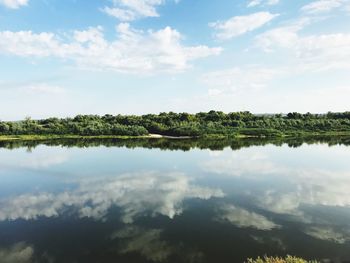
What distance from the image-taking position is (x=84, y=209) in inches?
739

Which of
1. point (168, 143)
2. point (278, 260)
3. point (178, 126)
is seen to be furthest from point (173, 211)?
point (178, 126)

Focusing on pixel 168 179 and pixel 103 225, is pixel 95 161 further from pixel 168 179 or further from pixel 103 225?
pixel 103 225

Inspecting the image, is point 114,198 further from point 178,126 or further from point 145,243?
point 178,126

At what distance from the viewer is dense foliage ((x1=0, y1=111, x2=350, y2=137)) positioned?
235 ft

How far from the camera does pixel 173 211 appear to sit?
18.2 m

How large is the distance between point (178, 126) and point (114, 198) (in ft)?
183

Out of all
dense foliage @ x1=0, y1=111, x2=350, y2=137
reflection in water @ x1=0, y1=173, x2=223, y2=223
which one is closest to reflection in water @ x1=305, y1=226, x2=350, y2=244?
reflection in water @ x1=0, y1=173, x2=223, y2=223

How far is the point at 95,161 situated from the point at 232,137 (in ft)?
124

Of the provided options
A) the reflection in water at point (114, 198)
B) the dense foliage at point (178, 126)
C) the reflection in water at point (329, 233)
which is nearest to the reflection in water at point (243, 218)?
the reflection in water at point (329, 233)

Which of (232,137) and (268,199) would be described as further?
(232,137)

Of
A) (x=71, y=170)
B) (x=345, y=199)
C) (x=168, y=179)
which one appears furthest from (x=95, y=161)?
(x=345, y=199)

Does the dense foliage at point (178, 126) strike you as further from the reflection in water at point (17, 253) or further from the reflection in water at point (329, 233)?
the reflection in water at point (17, 253)

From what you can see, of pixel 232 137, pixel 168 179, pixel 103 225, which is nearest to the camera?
pixel 103 225

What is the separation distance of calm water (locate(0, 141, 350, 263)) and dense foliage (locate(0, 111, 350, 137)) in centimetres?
3735
